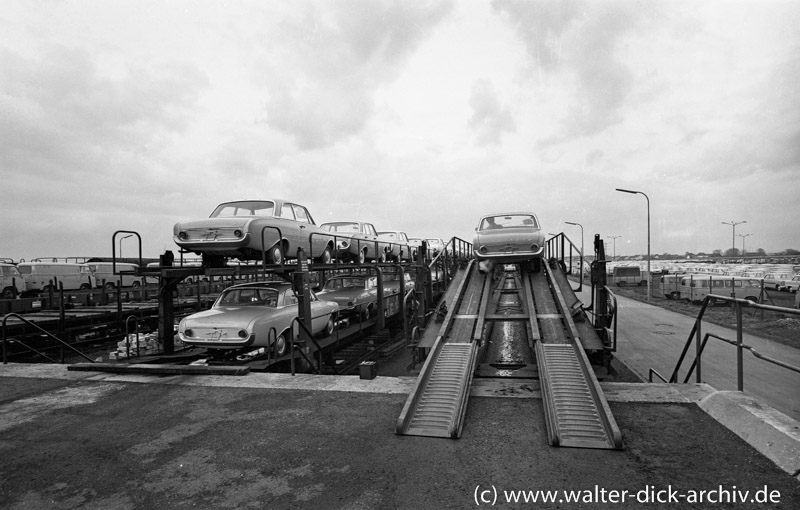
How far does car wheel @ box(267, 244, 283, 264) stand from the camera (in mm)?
8789

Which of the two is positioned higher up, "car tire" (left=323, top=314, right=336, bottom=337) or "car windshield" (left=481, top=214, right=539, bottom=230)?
"car windshield" (left=481, top=214, right=539, bottom=230)

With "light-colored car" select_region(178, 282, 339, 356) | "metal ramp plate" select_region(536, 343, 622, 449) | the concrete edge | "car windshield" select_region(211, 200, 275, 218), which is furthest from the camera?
"car windshield" select_region(211, 200, 275, 218)

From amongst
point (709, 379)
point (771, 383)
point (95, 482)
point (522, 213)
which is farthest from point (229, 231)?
point (771, 383)

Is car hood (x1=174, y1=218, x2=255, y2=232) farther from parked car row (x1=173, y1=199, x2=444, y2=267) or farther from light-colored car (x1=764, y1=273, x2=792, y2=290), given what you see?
light-colored car (x1=764, y1=273, x2=792, y2=290)

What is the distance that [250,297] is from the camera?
9.25 m

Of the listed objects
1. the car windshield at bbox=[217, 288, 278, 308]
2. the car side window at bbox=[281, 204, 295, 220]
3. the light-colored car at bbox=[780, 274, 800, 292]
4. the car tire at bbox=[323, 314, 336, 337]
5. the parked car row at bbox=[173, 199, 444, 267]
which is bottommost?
the light-colored car at bbox=[780, 274, 800, 292]

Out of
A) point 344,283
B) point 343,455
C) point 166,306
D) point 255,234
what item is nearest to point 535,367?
point 343,455

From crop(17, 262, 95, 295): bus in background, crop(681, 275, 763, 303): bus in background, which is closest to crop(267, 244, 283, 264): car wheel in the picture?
crop(17, 262, 95, 295): bus in background

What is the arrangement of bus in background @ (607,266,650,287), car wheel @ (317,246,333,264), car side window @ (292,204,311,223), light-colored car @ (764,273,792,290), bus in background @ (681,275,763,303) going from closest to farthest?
car side window @ (292,204,311,223)
car wheel @ (317,246,333,264)
bus in background @ (681,275,763,303)
light-colored car @ (764,273,792,290)
bus in background @ (607,266,650,287)

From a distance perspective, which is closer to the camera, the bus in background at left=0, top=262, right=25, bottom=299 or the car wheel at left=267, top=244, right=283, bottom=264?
the car wheel at left=267, top=244, right=283, bottom=264

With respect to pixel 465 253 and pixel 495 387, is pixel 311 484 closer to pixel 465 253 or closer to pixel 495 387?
pixel 495 387

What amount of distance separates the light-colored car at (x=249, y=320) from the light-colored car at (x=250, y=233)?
2.42 ft

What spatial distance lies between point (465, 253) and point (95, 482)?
15194mm

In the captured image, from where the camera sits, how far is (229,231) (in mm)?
8289
